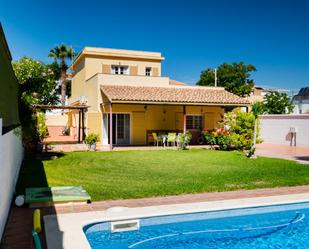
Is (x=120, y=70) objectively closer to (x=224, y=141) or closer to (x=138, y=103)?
(x=138, y=103)

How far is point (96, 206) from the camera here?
8.22 m

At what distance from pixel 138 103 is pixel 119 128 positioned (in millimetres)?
3417

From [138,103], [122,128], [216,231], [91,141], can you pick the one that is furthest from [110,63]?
[216,231]

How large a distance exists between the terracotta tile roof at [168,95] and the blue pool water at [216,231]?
15.4 metres

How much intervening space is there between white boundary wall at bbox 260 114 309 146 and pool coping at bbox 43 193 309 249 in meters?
18.6

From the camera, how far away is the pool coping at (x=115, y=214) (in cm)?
580

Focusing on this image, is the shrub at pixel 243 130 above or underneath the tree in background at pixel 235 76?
underneath

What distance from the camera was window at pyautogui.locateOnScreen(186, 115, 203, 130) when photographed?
28203 millimetres

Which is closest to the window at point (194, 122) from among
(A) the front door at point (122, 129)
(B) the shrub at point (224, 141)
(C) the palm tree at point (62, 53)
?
(A) the front door at point (122, 129)

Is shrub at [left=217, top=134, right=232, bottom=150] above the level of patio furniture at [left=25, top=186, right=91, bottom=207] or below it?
above

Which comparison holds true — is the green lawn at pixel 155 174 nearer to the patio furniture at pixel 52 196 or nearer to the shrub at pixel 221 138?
the patio furniture at pixel 52 196

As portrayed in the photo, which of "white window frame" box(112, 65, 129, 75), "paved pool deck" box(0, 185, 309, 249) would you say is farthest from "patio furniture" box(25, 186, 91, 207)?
"white window frame" box(112, 65, 129, 75)

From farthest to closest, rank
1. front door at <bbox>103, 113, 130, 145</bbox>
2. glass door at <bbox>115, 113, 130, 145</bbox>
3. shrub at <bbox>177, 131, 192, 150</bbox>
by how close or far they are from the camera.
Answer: glass door at <bbox>115, 113, 130, 145</bbox>, front door at <bbox>103, 113, 130, 145</bbox>, shrub at <bbox>177, 131, 192, 150</bbox>

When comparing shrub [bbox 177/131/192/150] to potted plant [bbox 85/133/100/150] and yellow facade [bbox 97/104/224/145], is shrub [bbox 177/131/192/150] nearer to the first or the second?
yellow facade [bbox 97/104/224/145]
